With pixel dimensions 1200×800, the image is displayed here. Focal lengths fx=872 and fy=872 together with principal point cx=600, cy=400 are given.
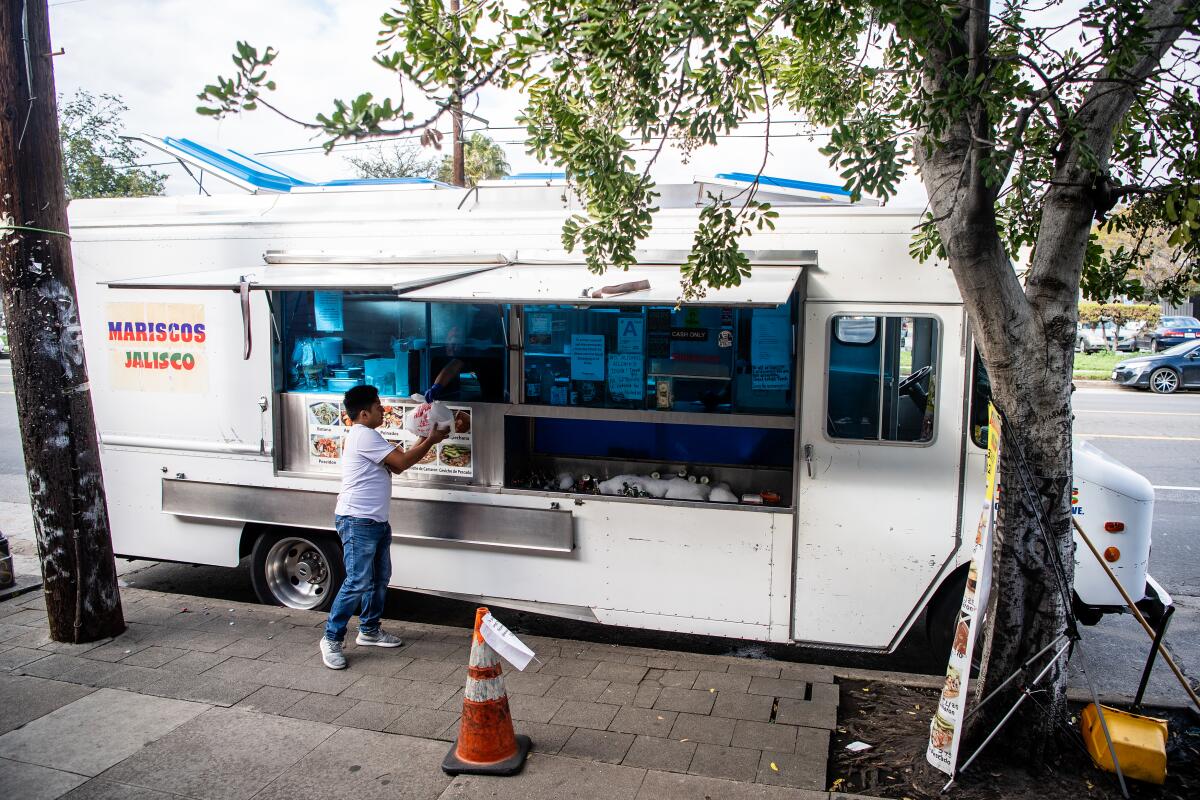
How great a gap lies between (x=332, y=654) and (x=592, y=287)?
9.13 ft

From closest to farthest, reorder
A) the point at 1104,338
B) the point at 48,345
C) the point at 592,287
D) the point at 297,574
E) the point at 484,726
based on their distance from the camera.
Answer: the point at 484,726, the point at 592,287, the point at 48,345, the point at 297,574, the point at 1104,338

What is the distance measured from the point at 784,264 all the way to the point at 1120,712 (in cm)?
294

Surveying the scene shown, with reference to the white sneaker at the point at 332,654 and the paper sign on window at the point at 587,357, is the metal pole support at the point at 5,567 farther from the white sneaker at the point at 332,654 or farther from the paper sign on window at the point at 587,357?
the paper sign on window at the point at 587,357

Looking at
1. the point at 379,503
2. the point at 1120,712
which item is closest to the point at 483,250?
the point at 379,503

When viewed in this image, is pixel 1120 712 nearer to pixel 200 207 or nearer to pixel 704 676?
pixel 704 676

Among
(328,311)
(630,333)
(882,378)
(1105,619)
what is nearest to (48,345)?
(328,311)

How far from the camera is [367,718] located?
15.7ft

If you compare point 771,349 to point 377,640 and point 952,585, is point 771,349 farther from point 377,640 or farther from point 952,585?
point 377,640

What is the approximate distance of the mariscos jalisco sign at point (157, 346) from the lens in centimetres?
655

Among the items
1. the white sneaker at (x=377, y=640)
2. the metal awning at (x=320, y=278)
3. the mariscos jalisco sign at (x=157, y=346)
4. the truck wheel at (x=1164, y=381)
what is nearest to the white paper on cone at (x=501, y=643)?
the white sneaker at (x=377, y=640)

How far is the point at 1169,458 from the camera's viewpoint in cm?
1230

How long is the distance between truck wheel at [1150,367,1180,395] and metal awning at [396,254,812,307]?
64.5ft

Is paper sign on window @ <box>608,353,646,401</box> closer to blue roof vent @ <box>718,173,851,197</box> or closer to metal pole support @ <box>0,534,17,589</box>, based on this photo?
blue roof vent @ <box>718,173,851,197</box>

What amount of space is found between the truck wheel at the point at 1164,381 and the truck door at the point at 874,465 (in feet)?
62.9
